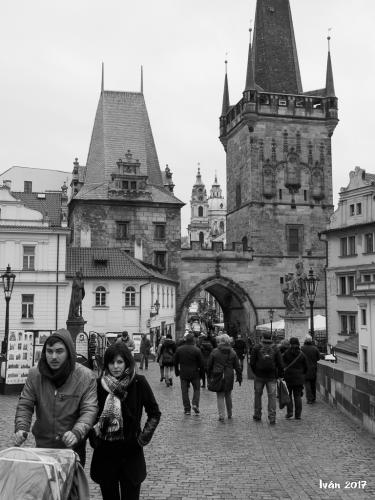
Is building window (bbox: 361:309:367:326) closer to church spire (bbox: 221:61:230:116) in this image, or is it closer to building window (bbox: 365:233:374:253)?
building window (bbox: 365:233:374:253)

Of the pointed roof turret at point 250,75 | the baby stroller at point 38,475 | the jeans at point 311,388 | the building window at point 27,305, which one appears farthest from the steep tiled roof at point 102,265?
the baby stroller at point 38,475

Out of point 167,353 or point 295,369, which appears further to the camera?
point 167,353

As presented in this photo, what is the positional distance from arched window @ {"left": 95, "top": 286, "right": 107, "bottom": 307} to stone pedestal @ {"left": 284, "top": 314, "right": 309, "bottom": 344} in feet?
53.7

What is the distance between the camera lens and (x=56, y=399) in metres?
4.73

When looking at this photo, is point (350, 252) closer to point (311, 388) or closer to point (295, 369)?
point (311, 388)

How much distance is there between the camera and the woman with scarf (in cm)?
477

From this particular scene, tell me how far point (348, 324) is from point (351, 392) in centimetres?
2858

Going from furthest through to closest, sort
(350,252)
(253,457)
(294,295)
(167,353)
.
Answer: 1. (350,252)
2. (294,295)
3. (167,353)
4. (253,457)

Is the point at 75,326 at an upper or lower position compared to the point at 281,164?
lower

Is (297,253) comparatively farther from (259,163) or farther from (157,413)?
(157,413)

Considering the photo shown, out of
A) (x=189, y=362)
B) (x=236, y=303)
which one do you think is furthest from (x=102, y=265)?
(x=189, y=362)

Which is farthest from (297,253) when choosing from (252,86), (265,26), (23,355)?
(23,355)

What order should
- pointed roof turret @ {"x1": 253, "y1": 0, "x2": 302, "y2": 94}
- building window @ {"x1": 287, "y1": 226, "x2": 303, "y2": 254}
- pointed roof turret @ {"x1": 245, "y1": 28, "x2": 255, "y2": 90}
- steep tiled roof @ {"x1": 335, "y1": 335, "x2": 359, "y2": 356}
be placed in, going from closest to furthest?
steep tiled roof @ {"x1": 335, "y1": 335, "x2": 359, "y2": 356}
building window @ {"x1": 287, "y1": 226, "x2": 303, "y2": 254}
pointed roof turret @ {"x1": 245, "y1": 28, "x2": 255, "y2": 90}
pointed roof turret @ {"x1": 253, "y1": 0, "x2": 302, "y2": 94}

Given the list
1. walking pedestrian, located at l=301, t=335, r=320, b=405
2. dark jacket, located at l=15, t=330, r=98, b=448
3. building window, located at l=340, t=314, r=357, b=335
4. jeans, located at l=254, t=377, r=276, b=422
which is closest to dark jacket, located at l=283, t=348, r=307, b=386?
jeans, located at l=254, t=377, r=276, b=422
